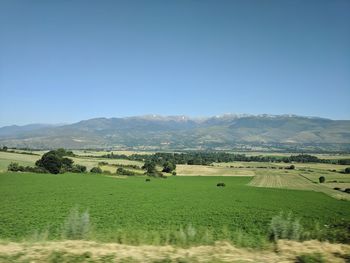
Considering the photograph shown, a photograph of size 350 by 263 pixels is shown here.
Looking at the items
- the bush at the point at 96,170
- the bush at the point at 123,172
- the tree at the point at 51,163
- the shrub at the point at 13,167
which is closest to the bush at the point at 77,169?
the bush at the point at 96,170

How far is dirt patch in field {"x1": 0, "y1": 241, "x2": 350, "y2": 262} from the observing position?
12.2 meters

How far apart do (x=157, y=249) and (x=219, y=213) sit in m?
29.2

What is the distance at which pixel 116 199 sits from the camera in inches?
2108

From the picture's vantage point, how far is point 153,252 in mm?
13023

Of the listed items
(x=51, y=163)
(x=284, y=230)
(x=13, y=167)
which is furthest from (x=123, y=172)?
(x=284, y=230)

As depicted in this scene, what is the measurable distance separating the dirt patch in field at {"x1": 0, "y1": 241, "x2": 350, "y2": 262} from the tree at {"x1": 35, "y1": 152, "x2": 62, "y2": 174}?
8624 cm

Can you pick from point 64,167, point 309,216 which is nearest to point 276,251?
point 309,216

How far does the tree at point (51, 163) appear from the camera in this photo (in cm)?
9625

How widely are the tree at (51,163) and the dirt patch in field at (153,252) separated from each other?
86.2 m

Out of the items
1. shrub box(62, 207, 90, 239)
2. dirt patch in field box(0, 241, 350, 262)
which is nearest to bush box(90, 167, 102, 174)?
shrub box(62, 207, 90, 239)

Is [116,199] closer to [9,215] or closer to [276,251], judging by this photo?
[9,215]

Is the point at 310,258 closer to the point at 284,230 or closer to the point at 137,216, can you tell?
the point at 284,230

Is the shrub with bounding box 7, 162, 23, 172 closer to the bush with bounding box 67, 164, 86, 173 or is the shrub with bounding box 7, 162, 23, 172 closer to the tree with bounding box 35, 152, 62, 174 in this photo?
the tree with bounding box 35, 152, 62, 174

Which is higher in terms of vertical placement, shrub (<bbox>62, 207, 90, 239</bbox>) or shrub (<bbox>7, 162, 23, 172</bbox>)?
shrub (<bbox>62, 207, 90, 239</bbox>)
